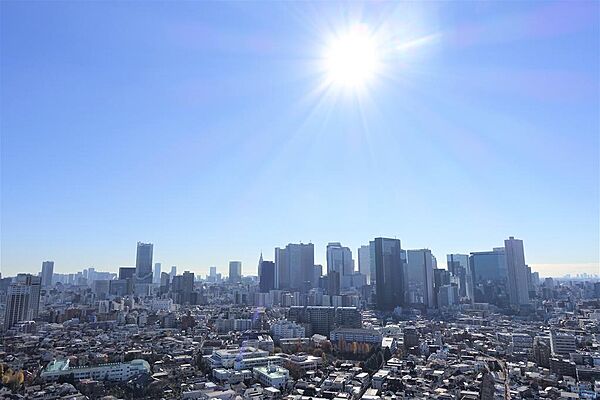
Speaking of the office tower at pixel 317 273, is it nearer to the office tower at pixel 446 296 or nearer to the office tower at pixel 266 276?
the office tower at pixel 266 276

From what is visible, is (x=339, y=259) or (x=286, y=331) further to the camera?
(x=339, y=259)

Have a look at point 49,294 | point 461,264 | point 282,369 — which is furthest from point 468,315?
point 49,294

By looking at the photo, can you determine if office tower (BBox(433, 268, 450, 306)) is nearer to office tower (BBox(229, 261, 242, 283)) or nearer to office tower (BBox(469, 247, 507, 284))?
office tower (BBox(469, 247, 507, 284))

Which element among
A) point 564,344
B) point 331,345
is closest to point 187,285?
point 331,345

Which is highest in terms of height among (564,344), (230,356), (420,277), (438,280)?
(420,277)

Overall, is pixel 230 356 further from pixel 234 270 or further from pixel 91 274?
pixel 91 274

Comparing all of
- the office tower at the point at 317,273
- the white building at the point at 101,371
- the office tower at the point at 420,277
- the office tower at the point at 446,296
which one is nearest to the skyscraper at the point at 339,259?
the office tower at the point at 317,273

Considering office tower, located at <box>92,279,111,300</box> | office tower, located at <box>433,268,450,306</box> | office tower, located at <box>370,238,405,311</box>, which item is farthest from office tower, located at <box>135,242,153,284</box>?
office tower, located at <box>433,268,450,306</box>
